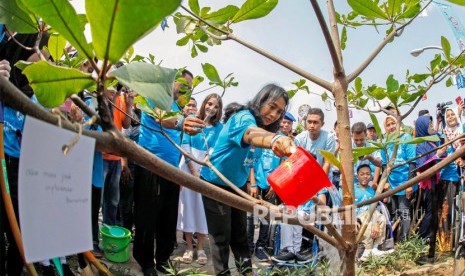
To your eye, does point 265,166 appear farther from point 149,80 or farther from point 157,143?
point 149,80

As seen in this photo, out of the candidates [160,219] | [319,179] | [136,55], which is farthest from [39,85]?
[160,219]

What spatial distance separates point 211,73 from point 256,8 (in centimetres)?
47

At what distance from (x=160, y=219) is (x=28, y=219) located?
8.45 ft

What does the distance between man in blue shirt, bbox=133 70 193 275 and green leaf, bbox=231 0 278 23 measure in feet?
5.46

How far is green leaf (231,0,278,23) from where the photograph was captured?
3.15 ft

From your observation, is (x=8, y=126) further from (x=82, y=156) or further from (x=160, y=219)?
(x=82, y=156)

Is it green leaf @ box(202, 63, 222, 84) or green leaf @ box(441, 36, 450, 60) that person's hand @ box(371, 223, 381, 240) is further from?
green leaf @ box(202, 63, 222, 84)

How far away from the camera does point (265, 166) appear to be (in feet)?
14.4

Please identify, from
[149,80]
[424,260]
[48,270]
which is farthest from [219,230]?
[424,260]

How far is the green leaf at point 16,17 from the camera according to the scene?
0.67 m

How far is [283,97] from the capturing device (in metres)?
2.18

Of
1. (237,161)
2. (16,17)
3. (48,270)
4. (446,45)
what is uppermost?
(446,45)

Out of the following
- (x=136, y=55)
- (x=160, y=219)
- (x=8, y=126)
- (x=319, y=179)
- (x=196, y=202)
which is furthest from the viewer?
(x=196, y=202)

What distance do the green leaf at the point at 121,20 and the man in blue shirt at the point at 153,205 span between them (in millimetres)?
2147
